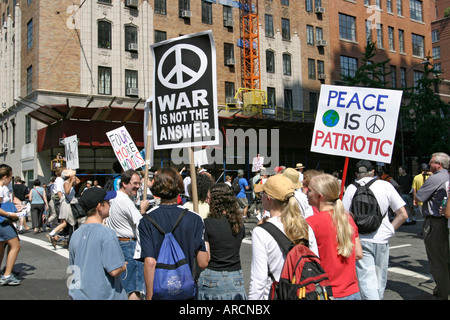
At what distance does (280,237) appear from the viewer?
3035 millimetres

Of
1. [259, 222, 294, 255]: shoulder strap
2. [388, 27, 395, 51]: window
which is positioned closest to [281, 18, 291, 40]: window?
[388, 27, 395, 51]: window

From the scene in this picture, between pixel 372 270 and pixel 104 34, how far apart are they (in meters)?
25.7

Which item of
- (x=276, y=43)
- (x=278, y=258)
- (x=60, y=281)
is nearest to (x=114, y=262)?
(x=278, y=258)

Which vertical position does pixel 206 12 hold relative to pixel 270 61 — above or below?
above

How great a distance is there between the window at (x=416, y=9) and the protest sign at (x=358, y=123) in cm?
4482

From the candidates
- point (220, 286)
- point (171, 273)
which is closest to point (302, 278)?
point (171, 273)

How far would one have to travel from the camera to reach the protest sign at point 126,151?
8789 millimetres

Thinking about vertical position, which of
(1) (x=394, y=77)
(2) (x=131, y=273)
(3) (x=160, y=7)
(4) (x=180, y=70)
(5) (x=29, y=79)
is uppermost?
(3) (x=160, y=7)

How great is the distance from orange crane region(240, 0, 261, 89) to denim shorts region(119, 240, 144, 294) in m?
27.7

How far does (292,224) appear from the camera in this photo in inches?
120

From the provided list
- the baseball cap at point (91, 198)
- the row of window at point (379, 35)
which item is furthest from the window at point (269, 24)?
the baseball cap at point (91, 198)

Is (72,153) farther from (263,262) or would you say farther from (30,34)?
(30,34)

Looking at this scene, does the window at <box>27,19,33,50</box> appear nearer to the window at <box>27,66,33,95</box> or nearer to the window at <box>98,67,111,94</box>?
the window at <box>27,66,33,95</box>

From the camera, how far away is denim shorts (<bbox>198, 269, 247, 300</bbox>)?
3609 mm
